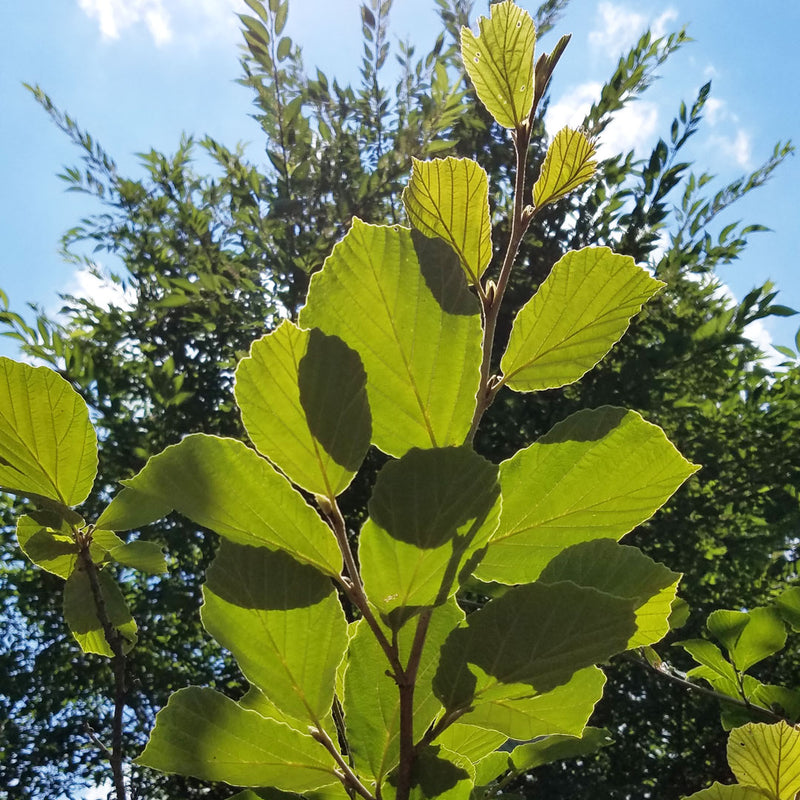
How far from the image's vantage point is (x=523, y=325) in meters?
0.34

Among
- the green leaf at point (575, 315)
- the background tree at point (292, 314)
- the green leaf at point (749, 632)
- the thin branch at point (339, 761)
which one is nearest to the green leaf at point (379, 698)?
the thin branch at point (339, 761)

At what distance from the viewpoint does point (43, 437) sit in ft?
1.09

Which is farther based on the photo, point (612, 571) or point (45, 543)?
point (45, 543)

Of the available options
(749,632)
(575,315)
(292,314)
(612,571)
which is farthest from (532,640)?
(292,314)

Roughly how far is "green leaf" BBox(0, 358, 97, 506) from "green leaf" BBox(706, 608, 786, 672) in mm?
599

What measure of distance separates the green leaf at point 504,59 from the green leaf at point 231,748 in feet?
1.11

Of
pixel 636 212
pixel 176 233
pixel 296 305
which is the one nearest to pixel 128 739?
pixel 296 305

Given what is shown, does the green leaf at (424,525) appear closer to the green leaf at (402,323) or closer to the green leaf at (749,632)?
the green leaf at (402,323)

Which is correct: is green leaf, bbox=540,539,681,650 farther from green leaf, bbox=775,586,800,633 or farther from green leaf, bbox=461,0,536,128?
green leaf, bbox=775,586,800,633

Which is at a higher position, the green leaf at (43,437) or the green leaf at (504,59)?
the green leaf at (504,59)

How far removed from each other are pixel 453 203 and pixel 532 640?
217 millimetres

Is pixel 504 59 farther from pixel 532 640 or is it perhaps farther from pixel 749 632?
pixel 749 632

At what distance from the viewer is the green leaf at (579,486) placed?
0.30m

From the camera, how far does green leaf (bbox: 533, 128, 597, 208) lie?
369 mm
